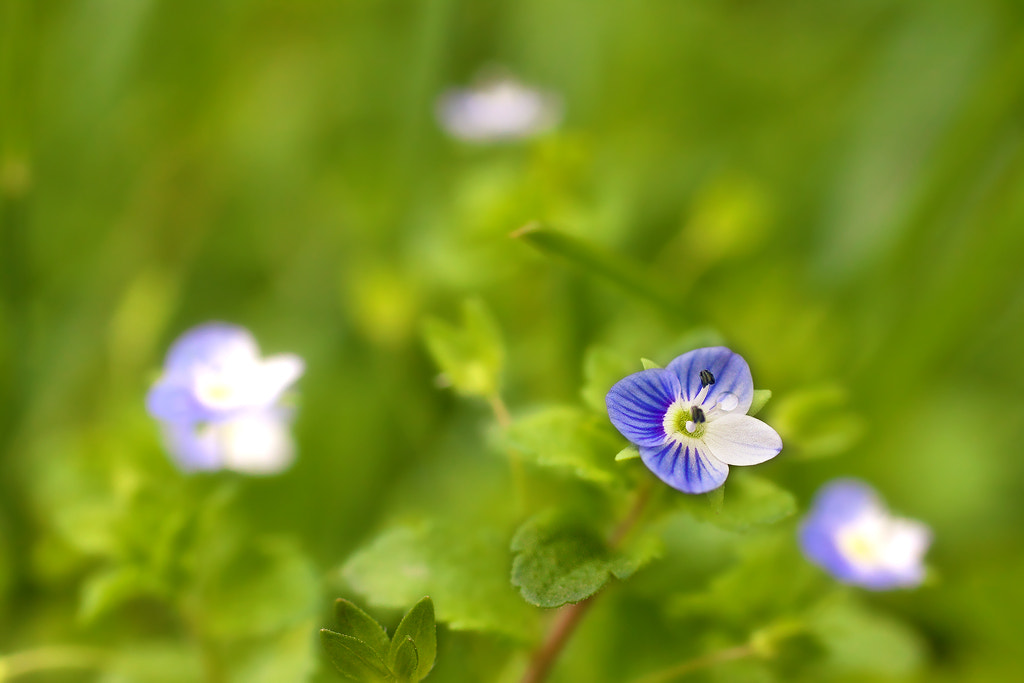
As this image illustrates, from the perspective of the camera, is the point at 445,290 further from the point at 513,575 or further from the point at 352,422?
the point at 513,575

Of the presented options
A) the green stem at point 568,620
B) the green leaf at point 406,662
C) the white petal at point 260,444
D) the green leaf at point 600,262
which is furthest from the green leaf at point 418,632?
the white petal at point 260,444

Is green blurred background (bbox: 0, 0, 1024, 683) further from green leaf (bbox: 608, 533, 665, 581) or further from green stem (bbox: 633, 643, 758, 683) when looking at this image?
green leaf (bbox: 608, 533, 665, 581)

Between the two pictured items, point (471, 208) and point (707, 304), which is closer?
point (471, 208)

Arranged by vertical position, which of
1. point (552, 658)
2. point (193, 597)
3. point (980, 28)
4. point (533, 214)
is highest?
point (980, 28)

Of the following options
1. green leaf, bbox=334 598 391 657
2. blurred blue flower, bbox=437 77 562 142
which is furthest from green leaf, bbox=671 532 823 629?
blurred blue flower, bbox=437 77 562 142

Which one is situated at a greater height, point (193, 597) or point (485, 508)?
point (485, 508)

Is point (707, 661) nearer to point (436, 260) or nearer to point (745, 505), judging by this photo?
point (745, 505)

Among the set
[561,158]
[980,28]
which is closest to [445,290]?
[561,158]
